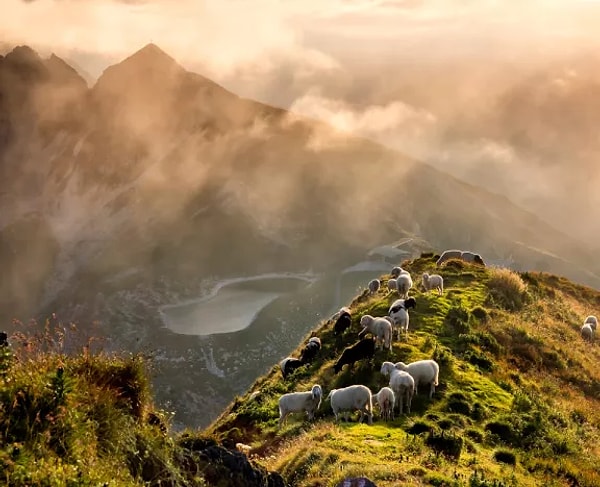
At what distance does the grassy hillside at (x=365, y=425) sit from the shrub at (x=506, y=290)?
191mm

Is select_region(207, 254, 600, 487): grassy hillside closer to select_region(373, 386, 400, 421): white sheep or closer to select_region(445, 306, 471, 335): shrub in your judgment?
select_region(445, 306, 471, 335): shrub

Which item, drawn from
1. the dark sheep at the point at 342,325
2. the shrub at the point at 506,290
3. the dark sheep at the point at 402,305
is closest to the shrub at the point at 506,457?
the dark sheep at the point at 402,305

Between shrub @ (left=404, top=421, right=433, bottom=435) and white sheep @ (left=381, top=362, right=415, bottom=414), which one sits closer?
shrub @ (left=404, top=421, right=433, bottom=435)

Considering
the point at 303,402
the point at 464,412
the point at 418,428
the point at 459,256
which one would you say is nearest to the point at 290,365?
the point at 303,402

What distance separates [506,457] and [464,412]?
3.29 meters

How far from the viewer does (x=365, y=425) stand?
18578 mm

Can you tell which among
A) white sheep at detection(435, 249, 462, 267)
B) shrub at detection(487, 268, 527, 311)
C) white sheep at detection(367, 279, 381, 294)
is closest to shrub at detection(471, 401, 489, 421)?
shrub at detection(487, 268, 527, 311)

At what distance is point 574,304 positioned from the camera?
46469mm

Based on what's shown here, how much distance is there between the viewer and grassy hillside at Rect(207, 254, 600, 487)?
14.8 meters

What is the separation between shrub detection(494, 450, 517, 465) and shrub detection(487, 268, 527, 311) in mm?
20742

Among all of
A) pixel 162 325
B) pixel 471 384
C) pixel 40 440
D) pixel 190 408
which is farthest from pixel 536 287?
pixel 162 325

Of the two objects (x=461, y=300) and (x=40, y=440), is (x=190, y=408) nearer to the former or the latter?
(x=461, y=300)

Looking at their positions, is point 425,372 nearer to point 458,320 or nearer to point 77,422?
point 458,320

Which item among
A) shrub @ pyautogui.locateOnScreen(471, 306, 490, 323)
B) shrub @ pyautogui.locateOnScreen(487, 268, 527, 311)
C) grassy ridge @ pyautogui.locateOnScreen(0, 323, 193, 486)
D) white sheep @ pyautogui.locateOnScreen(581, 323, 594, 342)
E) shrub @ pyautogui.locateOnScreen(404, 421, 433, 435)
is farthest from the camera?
shrub @ pyautogui.locateOnScreen(487, 268, 527, 311)
